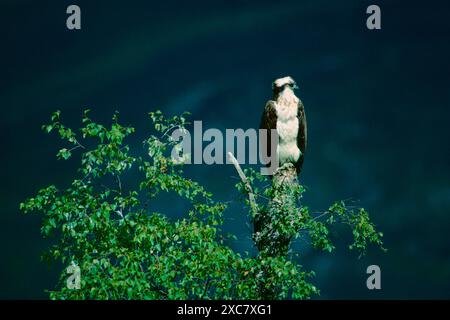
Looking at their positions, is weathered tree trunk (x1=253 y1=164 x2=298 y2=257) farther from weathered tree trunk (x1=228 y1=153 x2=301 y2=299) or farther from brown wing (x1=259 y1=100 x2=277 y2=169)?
brown wing (x1=259 y1=100 x2=277 y2=169)

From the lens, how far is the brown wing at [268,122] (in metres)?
12.9

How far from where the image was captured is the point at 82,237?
11.4 metres

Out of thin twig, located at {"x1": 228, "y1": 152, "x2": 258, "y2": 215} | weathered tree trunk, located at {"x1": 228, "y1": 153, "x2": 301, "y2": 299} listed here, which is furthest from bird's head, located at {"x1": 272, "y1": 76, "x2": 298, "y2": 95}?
weathered tree trunk, located at {"x1": 228, "y1": 153, "x2": 301, "y2": 299}

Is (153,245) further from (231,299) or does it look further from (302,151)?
(302,151)

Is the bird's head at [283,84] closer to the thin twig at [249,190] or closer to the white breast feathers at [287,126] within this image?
the white breast feathers at [287,126]

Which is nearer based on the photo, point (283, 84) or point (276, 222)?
point (276, 222)

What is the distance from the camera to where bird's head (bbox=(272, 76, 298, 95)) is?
507 inches

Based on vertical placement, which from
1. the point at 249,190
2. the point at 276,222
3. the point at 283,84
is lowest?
the point at 276,222

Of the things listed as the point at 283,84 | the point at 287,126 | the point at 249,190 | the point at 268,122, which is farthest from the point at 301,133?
the point at 249,190

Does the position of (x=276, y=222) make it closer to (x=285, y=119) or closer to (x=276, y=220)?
(x=276, y=220)

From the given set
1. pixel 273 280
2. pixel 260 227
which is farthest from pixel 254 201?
pixel 273 280

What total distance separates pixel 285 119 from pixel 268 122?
0.24 metres

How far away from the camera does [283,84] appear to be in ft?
42.3
